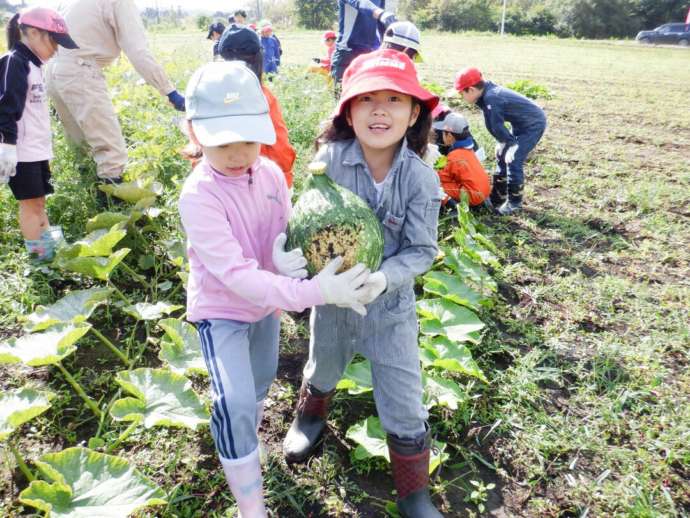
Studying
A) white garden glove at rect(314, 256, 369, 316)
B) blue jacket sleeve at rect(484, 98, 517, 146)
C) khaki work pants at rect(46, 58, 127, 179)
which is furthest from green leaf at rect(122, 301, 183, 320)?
blue jacket sleeve at rect(484, 98, 517, 146)

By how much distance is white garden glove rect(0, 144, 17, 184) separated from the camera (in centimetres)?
326

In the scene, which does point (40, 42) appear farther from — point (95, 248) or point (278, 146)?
point (278, 146)

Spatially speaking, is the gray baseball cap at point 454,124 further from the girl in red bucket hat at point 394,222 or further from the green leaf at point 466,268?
the girl in red bucket hat at point 394,222

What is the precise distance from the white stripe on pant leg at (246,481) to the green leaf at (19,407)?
0.80 m

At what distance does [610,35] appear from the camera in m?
42.6

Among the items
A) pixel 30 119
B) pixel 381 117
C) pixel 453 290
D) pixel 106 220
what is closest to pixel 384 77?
pixel 381 117

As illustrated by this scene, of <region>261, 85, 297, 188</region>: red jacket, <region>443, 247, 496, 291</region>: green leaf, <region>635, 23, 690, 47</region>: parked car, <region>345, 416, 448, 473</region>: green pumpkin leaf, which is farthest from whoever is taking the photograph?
<region>635, 23, 690, 47</region>: parked car

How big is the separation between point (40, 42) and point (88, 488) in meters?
3.01

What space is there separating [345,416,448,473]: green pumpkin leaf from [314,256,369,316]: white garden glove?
0.89m

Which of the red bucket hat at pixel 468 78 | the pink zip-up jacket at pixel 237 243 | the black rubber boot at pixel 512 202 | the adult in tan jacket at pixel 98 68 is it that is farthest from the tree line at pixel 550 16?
the pink zip-up jacket at pixel 237 243

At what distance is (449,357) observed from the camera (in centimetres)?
273

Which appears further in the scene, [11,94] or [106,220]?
[106,220]

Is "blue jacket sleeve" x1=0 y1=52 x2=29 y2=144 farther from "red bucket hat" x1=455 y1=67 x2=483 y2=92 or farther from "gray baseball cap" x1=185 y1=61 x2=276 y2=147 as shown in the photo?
"red bucket hat" x1=455 y1=67 x2=483 y2=92

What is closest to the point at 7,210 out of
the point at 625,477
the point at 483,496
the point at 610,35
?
the point at 483,496
